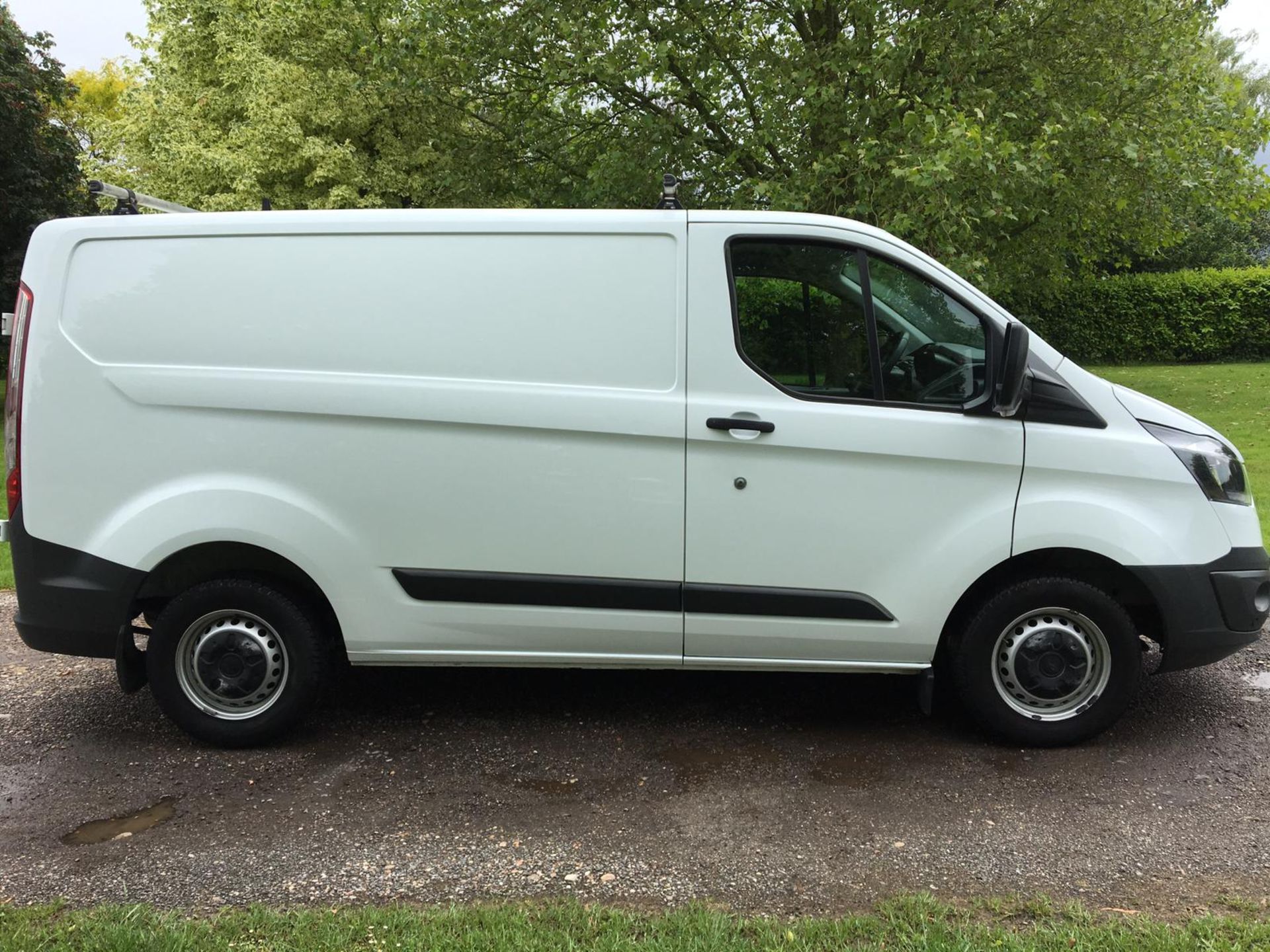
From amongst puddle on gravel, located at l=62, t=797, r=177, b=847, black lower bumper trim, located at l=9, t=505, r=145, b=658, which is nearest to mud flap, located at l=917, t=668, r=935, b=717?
puddle on gravel, located at l=62, t=797, r=177, b=847

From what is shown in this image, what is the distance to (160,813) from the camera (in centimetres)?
346

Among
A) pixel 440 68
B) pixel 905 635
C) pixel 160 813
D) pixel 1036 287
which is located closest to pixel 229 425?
pixel 160 813

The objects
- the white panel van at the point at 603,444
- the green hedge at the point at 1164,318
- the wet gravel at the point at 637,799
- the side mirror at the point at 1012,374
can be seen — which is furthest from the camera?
the green hedge at the point at 1164,318

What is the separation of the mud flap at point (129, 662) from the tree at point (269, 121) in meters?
12.8

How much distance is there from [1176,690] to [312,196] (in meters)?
18.2

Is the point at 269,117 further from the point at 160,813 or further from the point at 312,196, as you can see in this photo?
the point at 160,813

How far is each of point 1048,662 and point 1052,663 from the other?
13 mm

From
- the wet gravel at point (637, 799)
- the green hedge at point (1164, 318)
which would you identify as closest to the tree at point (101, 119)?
the wet gravel at point (637, 799)

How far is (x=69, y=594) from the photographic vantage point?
150 inches

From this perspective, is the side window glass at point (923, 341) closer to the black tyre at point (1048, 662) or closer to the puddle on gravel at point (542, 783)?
the black tyre at point (1048, 662)

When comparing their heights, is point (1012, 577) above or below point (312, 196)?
below

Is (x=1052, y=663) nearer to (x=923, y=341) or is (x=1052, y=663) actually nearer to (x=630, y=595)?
(x=923, y=341)

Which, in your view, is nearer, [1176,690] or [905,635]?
[905,635]

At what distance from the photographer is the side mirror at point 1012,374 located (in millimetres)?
3600
